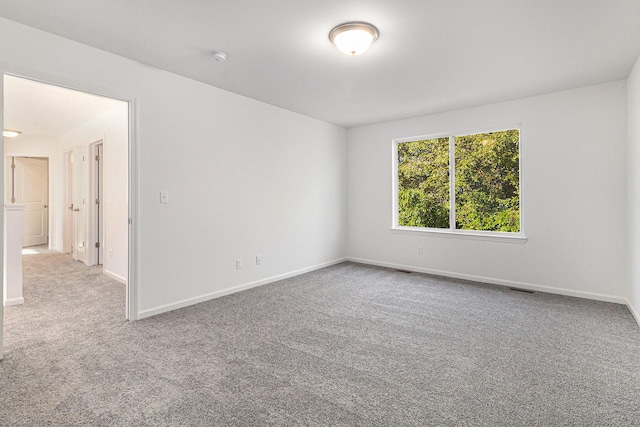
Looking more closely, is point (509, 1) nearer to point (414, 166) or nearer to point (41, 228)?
point (414, 166)

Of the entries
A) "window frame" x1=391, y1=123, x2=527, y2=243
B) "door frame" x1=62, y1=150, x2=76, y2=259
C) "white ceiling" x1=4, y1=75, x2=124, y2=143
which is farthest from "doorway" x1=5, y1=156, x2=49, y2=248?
"window frame" x1=391, y1=123, x2=527, y2=243

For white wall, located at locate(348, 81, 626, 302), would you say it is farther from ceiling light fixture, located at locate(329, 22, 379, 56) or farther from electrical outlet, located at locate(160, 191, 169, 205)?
electrical outlet, located at locate(160, 191, 169, 205)

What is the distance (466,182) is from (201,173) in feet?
12.2

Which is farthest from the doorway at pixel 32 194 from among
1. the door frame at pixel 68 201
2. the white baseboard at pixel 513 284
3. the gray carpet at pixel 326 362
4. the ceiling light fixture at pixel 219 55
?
the white baseboard at pixel 513 284

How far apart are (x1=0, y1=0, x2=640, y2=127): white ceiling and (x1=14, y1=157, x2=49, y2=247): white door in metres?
7.18

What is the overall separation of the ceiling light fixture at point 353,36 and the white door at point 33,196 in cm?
887

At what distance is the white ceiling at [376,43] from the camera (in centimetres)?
227

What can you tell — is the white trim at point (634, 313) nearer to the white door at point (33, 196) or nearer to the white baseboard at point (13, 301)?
the white baseboard at point (13, 301)

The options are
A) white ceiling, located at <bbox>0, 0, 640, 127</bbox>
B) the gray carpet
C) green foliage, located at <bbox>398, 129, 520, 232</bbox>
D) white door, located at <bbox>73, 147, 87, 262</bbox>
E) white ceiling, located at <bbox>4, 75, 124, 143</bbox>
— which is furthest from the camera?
white door, located at <bbox>73, 147, 87, 262</bbox>

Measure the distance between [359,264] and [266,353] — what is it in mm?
3501

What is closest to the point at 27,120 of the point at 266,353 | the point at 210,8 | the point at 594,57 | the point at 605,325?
the point at 210,8

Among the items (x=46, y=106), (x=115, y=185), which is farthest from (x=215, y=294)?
(x=46, y=106)

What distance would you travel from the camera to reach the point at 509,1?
218 cm

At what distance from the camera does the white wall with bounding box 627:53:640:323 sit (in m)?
3.10
